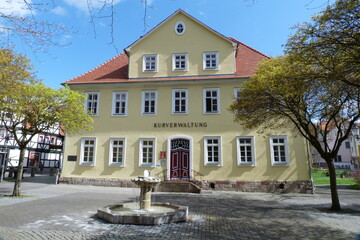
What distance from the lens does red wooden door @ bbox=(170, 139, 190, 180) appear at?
16.6 meters

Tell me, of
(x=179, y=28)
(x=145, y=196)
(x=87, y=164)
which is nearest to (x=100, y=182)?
(x=87, y=164)

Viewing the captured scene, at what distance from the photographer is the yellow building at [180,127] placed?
1600 cm

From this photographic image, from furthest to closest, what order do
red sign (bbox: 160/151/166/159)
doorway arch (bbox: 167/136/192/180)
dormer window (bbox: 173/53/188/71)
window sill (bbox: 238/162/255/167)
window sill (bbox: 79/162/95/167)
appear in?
dormer window (bbox: 173/53/188/71) → window sill (bbox: 79/162/95/167) → red sign (bbox: 160/151/166/159) → doorway arch (bbox: 167/136/192/180) → window sill (bbox: 238/162/255/167)

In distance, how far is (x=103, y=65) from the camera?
20953mm

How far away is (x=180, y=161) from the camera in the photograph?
16734mm

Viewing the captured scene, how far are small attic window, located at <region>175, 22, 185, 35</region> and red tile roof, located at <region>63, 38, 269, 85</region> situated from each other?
3.89m

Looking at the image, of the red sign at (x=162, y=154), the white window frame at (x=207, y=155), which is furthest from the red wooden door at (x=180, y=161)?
the white window frame at (x=207, y=155)

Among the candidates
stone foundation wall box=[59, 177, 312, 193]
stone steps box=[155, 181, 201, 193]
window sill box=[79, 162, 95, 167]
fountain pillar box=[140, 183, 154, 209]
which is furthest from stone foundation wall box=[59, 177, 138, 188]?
fountain pillar box=[140, 183, 154, 209]

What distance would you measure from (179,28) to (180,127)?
808 centimetres

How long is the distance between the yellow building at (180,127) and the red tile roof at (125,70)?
15 cm

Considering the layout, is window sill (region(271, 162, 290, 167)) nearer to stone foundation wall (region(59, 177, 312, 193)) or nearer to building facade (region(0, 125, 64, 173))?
stone foundation wall (region(59, 177, 312, 193))

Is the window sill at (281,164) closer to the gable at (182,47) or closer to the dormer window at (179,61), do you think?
the gable at (182,47)

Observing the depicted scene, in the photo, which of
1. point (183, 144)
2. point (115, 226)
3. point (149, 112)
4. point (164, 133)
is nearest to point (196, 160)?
point (183, 144)

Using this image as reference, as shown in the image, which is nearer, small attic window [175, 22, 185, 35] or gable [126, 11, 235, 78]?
gable [126, 11, 235, 78]
